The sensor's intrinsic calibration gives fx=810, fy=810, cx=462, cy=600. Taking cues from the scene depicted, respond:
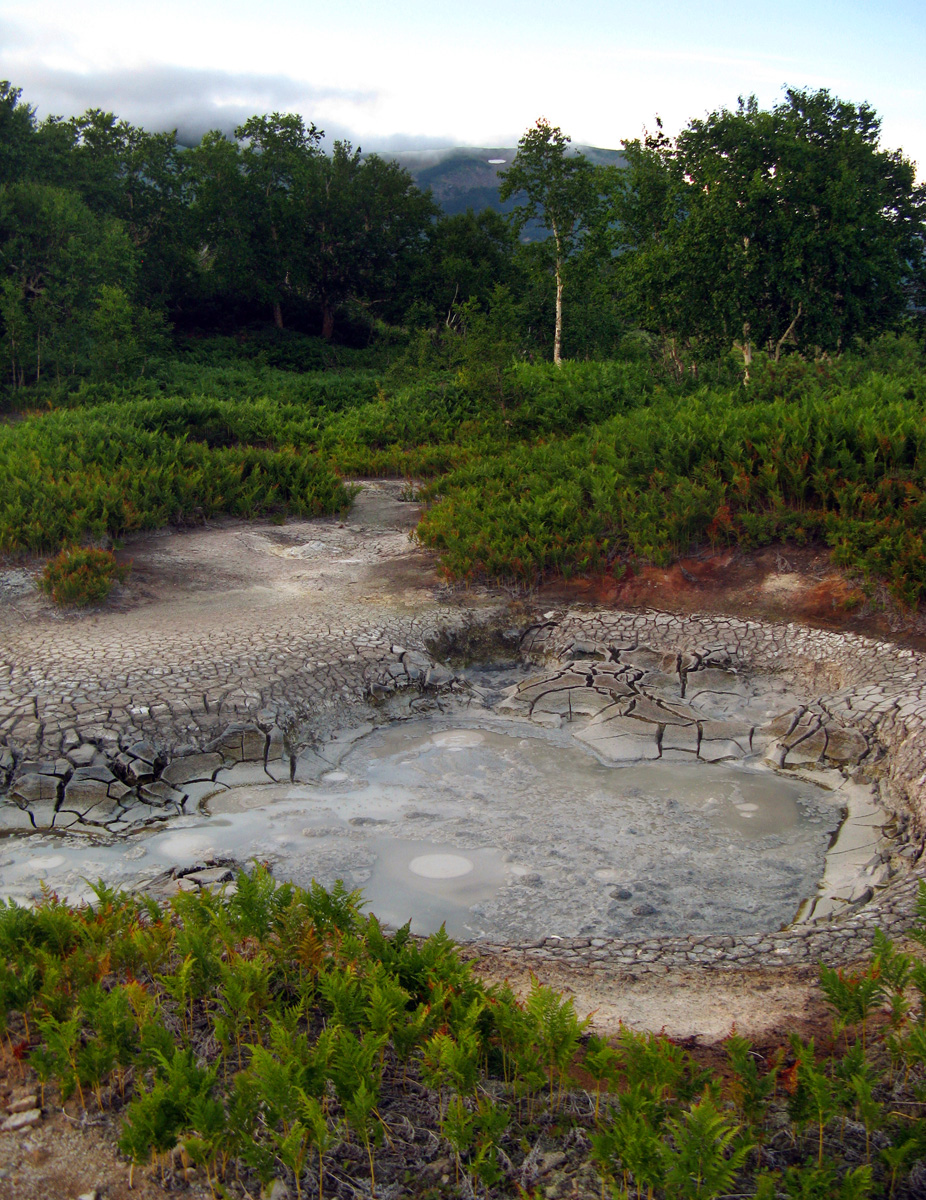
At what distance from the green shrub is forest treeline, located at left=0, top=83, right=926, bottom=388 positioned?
943 cm

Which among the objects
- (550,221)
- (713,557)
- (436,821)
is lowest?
(436,821)

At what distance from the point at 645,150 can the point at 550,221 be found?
423 centimetres

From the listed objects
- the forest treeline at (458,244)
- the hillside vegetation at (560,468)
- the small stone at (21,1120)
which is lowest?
the small stone at (21,1120)

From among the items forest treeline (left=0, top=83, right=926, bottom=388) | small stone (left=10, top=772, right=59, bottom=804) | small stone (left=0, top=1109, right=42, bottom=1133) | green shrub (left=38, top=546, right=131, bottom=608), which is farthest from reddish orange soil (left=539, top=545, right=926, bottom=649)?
forest treeline (left=0, top=83, right=926, bottom=388)

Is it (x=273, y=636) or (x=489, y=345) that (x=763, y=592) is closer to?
(x=273, y=636)

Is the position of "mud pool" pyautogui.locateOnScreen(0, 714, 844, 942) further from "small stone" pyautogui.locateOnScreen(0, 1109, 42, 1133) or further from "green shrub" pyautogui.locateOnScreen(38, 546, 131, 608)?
"green shrub" pyautogui.locateOnScreen(38, 546, 131, 608)

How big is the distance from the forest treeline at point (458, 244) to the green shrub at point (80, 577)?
9429 millimetres

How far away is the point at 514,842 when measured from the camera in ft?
17.6

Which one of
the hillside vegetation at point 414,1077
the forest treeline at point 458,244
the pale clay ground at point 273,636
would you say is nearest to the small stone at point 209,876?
the hillside vegetation at point 414,1077

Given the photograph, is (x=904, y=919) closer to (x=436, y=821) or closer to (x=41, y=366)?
(x=436, y=821)

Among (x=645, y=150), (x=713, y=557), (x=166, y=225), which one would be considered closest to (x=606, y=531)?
(x=713, y=557)

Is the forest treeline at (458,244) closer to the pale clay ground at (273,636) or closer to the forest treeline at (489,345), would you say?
the forest treeline at (489,345)

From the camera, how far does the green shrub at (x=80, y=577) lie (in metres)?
8.30

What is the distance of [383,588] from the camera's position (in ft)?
30.3
